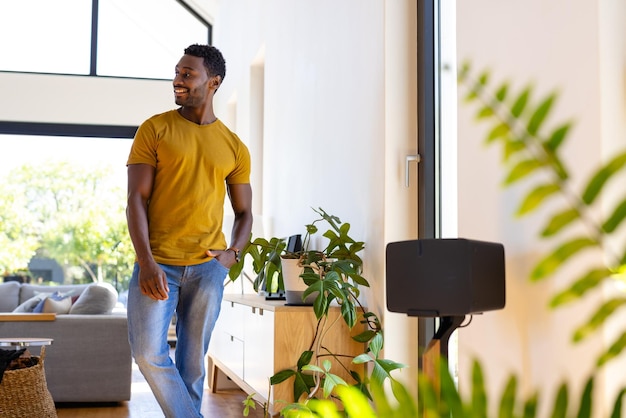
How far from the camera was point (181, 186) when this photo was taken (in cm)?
281

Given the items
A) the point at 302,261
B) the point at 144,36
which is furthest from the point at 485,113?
the point at 144,36

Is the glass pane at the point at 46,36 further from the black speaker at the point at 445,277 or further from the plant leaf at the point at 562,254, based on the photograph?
the plant leaf at the point at 562,254

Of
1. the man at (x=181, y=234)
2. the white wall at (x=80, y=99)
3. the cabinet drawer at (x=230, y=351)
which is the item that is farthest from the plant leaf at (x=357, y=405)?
the white wall at (x=80, y=99)

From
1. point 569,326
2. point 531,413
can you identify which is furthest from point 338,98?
point 531,413

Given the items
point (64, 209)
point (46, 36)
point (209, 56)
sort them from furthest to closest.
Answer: point (64, 209) → point (46, 36) → point (209, 56)

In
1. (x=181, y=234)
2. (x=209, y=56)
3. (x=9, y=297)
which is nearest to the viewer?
(x=181, y=234)

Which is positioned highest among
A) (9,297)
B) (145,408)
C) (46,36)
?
(46,36)

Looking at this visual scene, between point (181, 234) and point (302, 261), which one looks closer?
point (181, 234)

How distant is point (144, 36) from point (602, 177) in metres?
9.37

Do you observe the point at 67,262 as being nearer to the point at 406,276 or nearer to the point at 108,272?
the point at 108,272

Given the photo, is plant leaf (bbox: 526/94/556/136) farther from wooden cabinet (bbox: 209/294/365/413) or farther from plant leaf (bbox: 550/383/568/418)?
wooden cabinet (bbox: 209/294/365/413)

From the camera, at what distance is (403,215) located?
11.0ft

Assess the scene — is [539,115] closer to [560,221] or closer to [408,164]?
[560,221]

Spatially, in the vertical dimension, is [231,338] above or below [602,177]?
below
